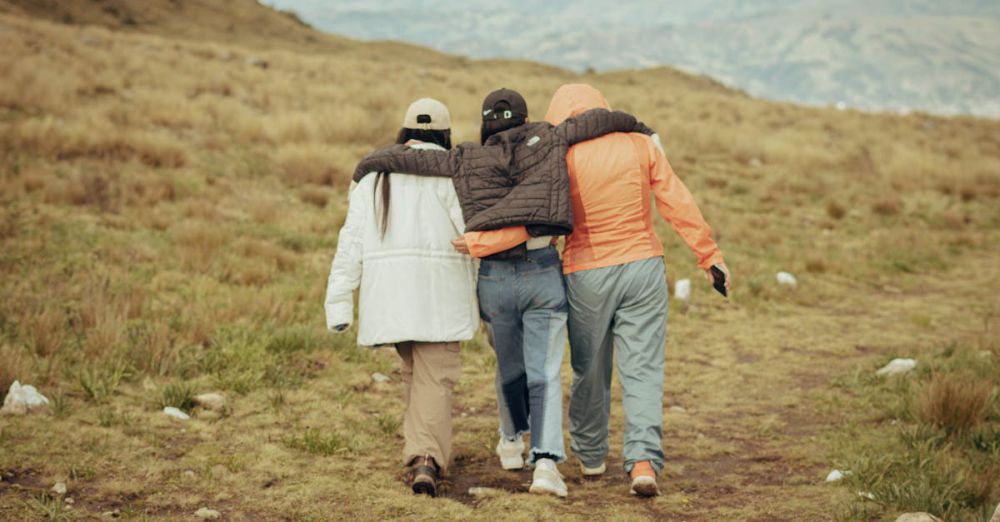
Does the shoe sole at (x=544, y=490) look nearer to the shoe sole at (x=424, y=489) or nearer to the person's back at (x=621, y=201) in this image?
the shoe sole at (x=424, y=489)

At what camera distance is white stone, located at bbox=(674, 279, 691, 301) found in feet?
29.9

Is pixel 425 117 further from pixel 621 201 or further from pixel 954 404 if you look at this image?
pixel 954 404

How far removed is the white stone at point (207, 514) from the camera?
3857 mm

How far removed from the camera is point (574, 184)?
4.30 metres

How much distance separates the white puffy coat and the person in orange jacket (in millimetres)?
205

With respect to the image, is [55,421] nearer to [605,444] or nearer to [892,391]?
[605,444]

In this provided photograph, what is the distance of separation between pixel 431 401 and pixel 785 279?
702cm

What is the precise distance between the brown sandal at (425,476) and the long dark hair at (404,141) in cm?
119

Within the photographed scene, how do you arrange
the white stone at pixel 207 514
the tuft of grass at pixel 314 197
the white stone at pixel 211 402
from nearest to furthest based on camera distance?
the white stone at pixel 207 514 < the white stone at pixel 211 402 < the tuft of grass at pixel 314 197

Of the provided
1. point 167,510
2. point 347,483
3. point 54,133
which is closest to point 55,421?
point 167,510

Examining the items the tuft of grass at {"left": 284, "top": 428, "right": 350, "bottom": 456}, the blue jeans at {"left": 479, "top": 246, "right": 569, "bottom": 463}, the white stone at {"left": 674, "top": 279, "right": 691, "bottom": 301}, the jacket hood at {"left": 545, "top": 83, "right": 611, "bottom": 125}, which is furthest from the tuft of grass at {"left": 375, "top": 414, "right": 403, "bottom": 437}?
the white stone at {"left": 674, "top": 279, "right": 691, "bottom": 301}

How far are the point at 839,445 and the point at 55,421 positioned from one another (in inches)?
187

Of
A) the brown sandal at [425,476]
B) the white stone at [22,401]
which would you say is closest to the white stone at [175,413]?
the white stone at [22,401]

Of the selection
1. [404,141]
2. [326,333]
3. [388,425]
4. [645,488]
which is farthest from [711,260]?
[326,333]
